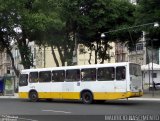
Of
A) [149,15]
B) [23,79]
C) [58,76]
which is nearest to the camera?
[58,76]

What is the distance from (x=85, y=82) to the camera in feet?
96.4

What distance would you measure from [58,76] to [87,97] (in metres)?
3.04

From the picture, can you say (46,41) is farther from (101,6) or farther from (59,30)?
(101,6)

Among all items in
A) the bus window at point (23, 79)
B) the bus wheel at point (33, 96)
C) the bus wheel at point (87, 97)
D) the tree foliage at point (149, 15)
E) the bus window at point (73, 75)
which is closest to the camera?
the bus wheel at point (87, 97)

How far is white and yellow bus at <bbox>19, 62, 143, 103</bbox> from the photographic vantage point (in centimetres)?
2731

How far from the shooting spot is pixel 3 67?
112m

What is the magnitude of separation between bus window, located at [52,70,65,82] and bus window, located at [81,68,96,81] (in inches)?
73.9

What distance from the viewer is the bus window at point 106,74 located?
27.8m

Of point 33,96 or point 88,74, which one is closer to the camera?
point 88,74

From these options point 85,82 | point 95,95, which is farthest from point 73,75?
point 95,95

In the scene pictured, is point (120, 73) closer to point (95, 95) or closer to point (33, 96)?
point (95, 95)

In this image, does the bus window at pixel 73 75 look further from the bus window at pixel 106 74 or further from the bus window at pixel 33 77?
the bus window at pixel 33 77

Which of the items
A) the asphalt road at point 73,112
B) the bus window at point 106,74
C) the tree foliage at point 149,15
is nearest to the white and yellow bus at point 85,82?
the bus window at point 106,74

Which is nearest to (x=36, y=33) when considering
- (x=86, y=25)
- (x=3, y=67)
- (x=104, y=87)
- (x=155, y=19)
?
(x=86, y=25)
